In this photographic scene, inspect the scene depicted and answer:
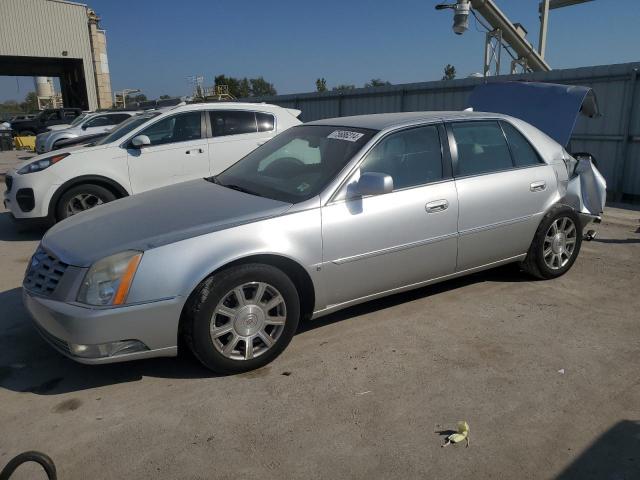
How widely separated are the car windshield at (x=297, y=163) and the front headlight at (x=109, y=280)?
1121 mm

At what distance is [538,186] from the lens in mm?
4613

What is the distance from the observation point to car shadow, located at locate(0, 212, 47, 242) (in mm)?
7125

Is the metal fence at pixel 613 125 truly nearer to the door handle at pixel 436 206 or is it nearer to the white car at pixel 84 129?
the door handle at pixel 436 206

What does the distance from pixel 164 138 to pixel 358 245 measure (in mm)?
4579

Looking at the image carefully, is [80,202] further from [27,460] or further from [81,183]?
[27,460]

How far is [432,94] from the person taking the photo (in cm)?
1244

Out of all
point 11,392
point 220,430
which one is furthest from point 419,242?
point 11,392

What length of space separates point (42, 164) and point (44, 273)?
4.23 meters

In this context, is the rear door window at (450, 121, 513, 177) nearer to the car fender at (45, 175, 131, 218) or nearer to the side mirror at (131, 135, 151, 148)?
the side mirror at (131, 135, 151, 148)

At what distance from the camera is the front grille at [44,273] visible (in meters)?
3.16

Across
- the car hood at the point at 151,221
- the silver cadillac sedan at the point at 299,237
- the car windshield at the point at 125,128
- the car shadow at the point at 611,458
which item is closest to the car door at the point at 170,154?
the car windshield at the point at 125,128

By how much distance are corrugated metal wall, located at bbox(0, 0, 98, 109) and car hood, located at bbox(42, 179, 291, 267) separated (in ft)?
109

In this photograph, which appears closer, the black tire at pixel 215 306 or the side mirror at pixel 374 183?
the black tire at pixel 215 306

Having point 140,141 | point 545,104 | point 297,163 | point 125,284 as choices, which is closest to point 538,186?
point 545,104
